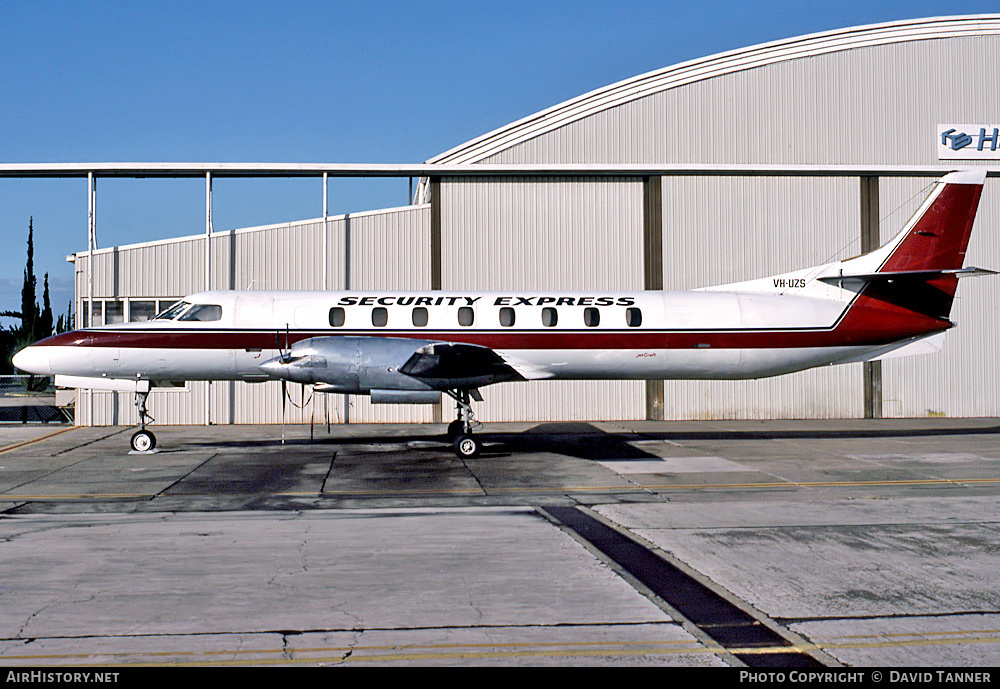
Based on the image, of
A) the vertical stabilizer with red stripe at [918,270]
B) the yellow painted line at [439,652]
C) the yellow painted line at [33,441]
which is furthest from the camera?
the vertical stabilizer with red stripe at [918,270]

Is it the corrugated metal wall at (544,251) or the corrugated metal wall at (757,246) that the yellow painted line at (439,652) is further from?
the corrugated metal wall at (757,246)

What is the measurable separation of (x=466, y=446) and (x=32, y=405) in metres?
25.2

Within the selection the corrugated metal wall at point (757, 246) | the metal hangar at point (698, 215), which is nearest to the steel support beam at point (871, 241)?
the metal hangar at point (698, 215)

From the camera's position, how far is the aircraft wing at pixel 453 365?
16703 millimetres

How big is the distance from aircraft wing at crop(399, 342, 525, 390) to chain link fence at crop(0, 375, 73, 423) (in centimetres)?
1580

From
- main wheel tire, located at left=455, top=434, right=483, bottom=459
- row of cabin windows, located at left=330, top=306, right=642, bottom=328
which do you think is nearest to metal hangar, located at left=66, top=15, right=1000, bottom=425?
row of cabin windows, located at left=330, top=306, right=642, bottom=328

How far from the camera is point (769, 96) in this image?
90.4ft

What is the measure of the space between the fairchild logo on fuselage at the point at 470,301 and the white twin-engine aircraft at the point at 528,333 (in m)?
0.04

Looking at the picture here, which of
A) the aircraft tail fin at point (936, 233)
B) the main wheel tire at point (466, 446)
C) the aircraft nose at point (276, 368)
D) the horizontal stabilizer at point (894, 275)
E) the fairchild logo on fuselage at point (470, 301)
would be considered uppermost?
the aircraft tail fin at point (936, 233)

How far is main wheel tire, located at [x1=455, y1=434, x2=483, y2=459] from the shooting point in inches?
693

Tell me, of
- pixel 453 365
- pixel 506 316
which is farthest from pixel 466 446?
pixel 506 316

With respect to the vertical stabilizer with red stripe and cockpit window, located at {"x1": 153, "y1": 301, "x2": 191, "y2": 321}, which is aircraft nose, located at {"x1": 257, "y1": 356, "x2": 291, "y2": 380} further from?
the vertical stabilizer with red stripe

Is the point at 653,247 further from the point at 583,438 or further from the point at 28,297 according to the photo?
the point at 28,297

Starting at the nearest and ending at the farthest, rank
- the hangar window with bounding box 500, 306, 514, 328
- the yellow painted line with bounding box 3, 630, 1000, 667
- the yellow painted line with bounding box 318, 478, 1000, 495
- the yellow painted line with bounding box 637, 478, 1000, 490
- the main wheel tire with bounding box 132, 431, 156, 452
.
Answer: the yellow painted line with bounding box 3, 630, 1000, 667 < the yellow painted line with bounding box 318, 478, 1000, 495 < the yellow painted line with bounding box 637, 478, 1000, 490 < the main wheel tire with bounding box 132, 431, 156, 452 < the hangar window with bounding box 500, 306, 514, 328
